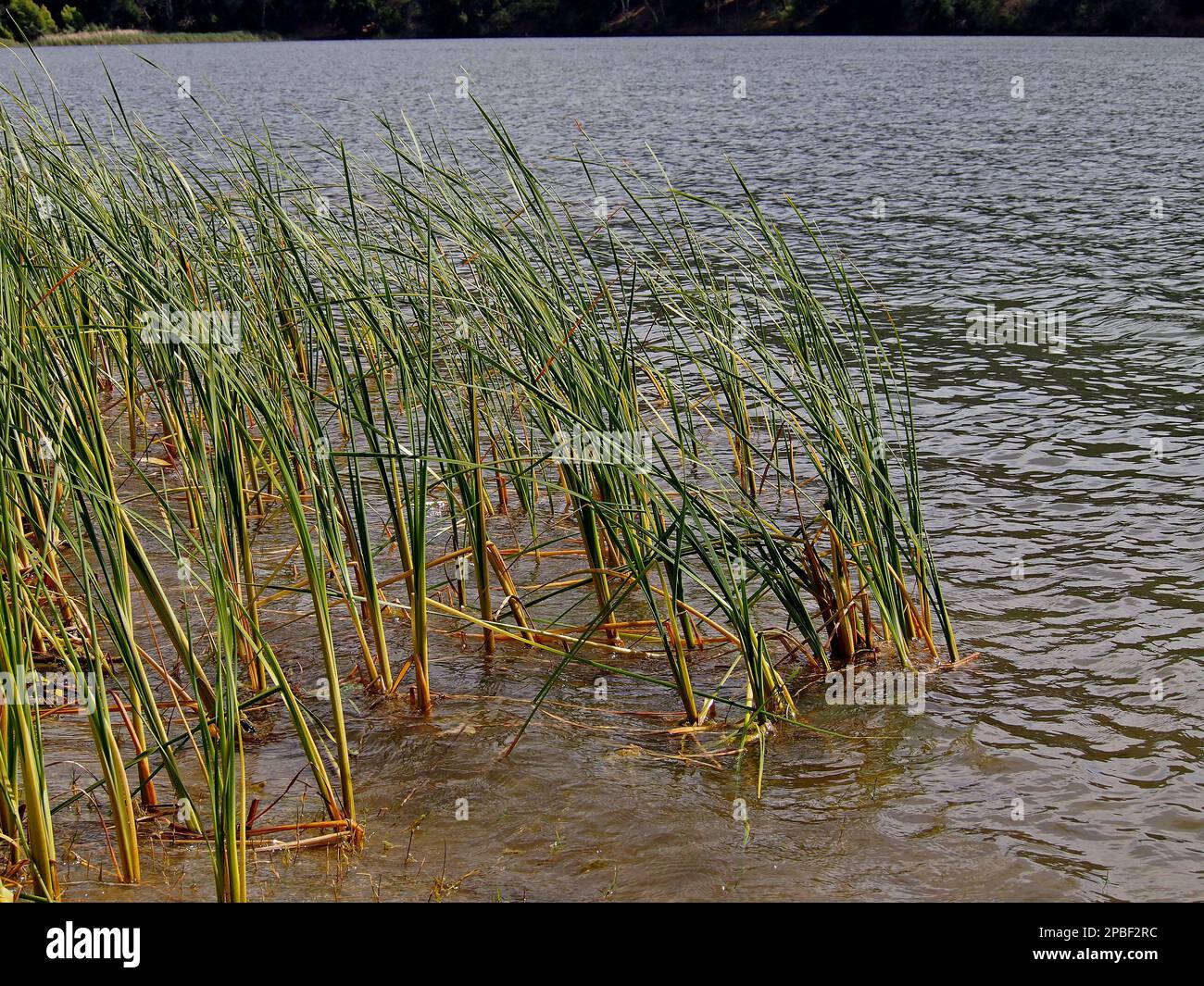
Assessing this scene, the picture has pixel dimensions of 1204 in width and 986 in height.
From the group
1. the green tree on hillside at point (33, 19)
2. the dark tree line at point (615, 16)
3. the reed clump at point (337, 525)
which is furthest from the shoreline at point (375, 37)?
the reed clump at point (337, 525)

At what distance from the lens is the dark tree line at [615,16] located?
160ft

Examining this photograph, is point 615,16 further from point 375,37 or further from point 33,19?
point 33,19

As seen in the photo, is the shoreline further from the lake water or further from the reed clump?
the reed clump

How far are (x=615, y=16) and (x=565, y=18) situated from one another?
3441mm

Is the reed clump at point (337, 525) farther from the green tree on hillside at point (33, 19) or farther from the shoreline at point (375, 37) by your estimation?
the green tree on hillside at point (33, 19)

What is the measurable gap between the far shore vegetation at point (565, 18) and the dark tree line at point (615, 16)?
56 millimetres

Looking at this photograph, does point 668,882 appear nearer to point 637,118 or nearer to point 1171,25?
point 637,118

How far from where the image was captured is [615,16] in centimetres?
7312

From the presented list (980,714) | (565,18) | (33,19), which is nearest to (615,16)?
(565,18)

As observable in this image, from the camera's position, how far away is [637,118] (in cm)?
2462

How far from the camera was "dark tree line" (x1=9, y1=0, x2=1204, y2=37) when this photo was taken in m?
48.9
